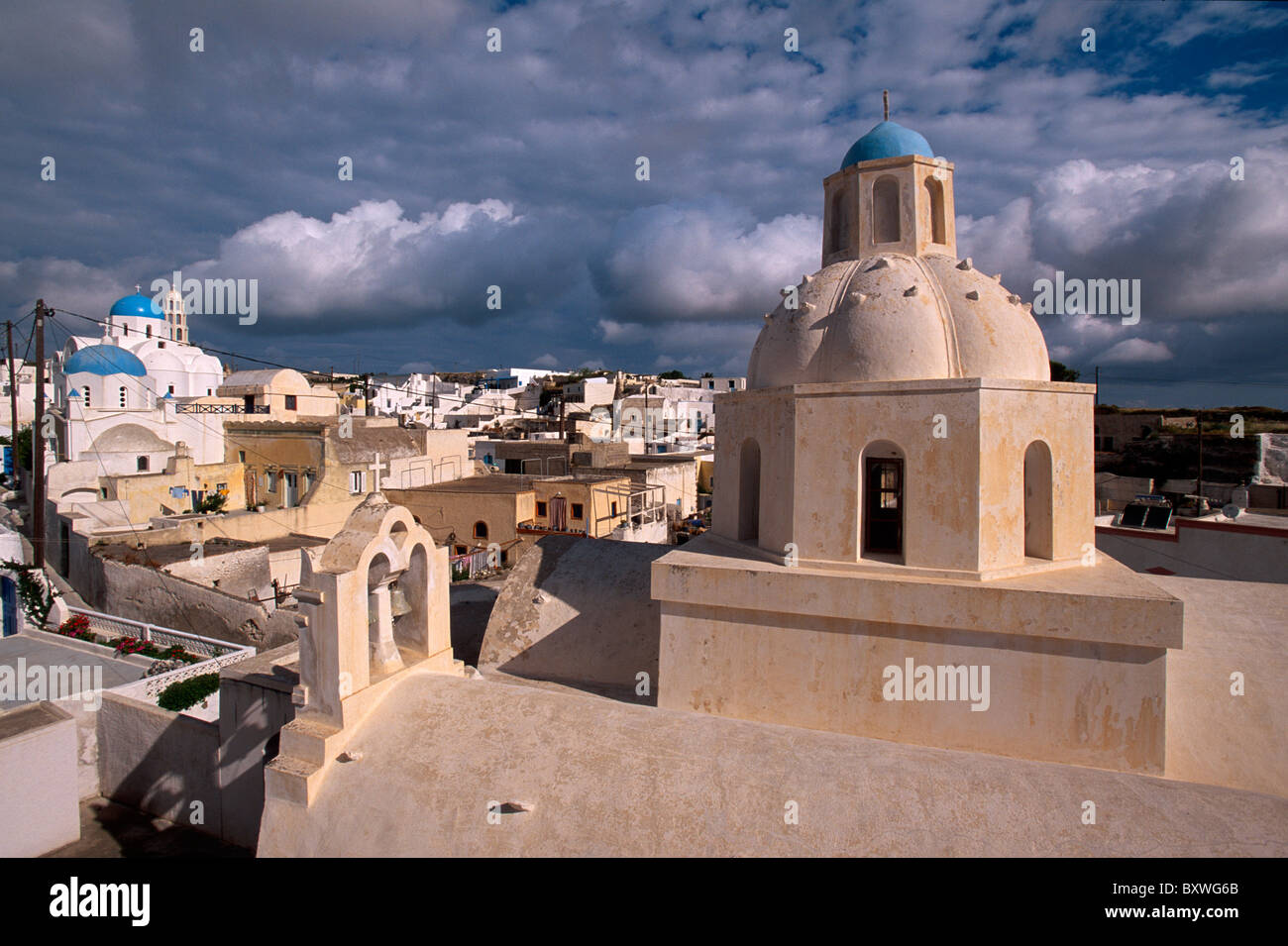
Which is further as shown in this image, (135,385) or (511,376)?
(511,376)

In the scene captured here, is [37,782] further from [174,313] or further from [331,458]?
[174,313]

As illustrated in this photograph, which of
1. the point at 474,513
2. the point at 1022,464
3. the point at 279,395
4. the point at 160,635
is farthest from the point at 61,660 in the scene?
the point at 279,395

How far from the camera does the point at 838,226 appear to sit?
10234mm

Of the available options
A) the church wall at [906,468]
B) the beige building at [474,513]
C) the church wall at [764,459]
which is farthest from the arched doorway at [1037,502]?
the beige building at [474,513]

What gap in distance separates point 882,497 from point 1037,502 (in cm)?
233

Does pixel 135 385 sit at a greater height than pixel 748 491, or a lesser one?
greater

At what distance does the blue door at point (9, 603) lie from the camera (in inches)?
680

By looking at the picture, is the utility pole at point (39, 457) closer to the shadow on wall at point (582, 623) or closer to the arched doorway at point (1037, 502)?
the shadow on wall at point (582, 623)

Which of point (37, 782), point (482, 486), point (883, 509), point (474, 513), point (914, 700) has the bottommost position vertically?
point (37, 782)

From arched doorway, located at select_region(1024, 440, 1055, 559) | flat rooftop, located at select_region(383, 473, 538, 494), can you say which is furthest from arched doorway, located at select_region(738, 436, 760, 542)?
flat rooftop, located at select_region(383, 473, 538, 494)

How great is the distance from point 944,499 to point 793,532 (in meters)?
1.58

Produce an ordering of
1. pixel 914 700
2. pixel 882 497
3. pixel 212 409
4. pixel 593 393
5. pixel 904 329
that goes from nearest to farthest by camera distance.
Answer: pixel 914 700
pixel 904 329
pixel 882 497
pixel 212 409
pixel 593 393

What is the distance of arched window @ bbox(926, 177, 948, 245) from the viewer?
9.62 metres
